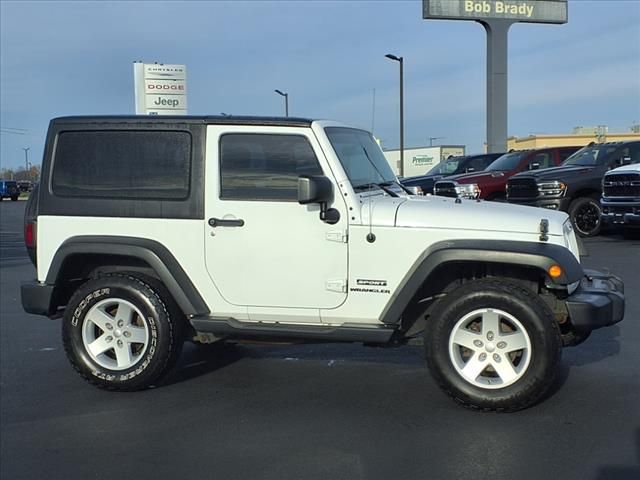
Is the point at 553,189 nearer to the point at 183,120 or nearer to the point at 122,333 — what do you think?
the point at 183,120

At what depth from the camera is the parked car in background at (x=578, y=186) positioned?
13539 mm

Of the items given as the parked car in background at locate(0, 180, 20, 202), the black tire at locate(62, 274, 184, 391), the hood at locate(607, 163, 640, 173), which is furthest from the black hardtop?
the parked car in background at locate(0, 180, 20, 202)

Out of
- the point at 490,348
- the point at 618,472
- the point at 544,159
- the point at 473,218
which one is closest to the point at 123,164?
the point at 473,218

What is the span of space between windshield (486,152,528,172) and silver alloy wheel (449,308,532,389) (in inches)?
485

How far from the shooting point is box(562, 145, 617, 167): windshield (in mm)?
14070

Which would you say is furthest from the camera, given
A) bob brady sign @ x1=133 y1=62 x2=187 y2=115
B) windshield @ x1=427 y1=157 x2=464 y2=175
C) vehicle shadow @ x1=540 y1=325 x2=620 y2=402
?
bob brady sign @ x1=133 y1=62 x2=187 y2=115

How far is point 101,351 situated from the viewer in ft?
16.7

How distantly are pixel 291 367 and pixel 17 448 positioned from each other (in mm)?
2204

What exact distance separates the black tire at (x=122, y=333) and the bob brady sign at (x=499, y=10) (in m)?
27.1

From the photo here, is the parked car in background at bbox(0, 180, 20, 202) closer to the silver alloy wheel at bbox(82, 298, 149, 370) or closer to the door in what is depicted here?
the silver alloy wheel at bbox(82, 298, 149, 370)

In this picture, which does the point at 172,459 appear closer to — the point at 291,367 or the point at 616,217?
the point at 291,367

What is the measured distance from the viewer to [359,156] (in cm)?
525

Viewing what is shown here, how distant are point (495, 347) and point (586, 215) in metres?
10.4

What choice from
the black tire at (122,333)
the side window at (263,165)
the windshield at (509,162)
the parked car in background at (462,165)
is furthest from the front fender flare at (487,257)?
the parked car in background at (462,165)
